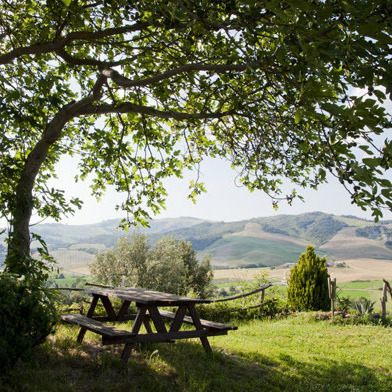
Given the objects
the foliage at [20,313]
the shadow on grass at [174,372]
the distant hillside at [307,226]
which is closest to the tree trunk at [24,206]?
the foliage at [20,313]

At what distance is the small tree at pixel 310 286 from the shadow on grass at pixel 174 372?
6.46 metres

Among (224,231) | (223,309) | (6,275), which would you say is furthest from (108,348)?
(224,231)

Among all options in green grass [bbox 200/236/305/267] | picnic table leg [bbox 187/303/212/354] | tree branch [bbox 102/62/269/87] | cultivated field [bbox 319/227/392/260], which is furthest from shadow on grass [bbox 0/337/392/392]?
cultivated field [bbox 319/227/392/260]

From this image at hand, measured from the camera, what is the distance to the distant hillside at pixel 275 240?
127625 mm

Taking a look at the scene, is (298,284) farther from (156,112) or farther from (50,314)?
(50,314)

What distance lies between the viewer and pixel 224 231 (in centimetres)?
16288

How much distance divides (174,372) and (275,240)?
158 metres

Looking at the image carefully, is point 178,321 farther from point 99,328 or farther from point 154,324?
point 99,328

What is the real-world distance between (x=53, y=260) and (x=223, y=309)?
891 centimetres

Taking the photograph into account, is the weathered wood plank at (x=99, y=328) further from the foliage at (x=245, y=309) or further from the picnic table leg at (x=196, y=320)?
the foliage at (x=245, y=309)

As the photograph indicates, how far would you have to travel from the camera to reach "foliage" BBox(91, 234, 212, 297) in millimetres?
27797

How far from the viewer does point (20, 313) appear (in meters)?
4.78

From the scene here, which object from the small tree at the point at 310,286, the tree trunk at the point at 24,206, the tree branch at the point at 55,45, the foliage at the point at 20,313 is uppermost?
the tree branch at the point at 55,45

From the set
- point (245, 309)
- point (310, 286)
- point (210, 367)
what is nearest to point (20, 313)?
point (210, 367)
